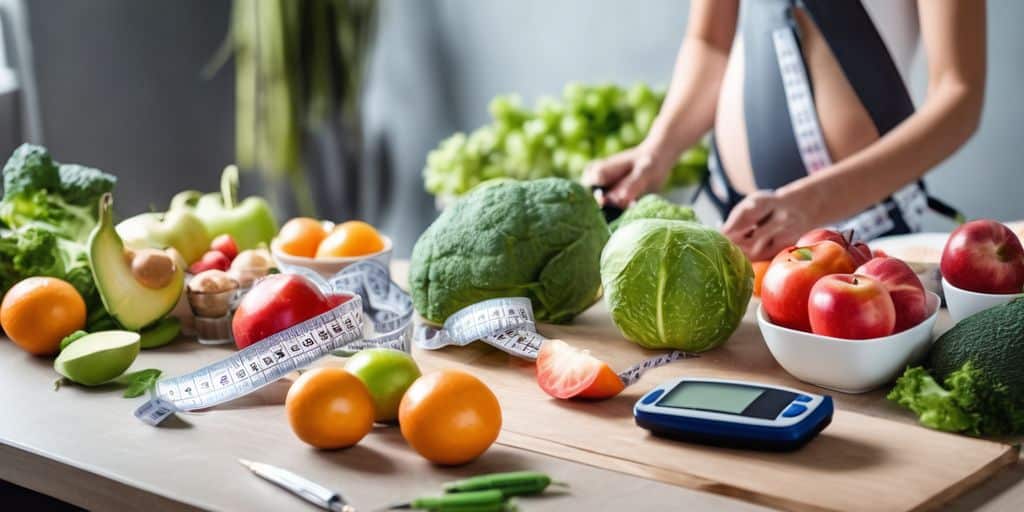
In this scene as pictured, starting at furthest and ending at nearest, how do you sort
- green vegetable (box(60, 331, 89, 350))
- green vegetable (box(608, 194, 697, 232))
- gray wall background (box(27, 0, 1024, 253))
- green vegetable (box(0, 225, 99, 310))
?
gray wall background (box(27, 0, 1024, 253)) < green vegetable (box(608, 194, 697, 232)) < green vegetable (box(0, 225, 99, 310)) < green vegetable (box(60, 331, 89, 350))

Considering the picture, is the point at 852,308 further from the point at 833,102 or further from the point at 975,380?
the point at 833,102

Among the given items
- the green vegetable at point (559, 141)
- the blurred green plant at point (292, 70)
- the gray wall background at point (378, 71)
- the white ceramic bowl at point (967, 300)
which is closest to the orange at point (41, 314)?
the white ceramic bowl at point (967, 300)

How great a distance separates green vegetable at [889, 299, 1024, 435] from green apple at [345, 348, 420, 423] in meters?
0.69

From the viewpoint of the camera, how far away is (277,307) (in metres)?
1.77

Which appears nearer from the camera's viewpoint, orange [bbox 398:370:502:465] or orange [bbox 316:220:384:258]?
orange [bbox 398:370:502:465]

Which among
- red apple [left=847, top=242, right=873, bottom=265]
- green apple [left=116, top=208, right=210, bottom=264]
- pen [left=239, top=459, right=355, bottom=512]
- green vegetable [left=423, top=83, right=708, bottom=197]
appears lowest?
green vegetable [left=423, top=83, right=708, bottom=197]

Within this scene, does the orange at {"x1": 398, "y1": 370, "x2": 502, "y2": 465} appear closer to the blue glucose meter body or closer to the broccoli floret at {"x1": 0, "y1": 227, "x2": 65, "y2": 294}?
the blue glucose meter body

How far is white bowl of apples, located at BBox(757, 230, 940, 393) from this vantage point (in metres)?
1.58

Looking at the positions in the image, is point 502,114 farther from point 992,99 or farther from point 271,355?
point 271,355

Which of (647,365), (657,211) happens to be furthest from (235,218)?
(647,365)

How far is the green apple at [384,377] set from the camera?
1.52m

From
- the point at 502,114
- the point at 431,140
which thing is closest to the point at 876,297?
the point at 502,114

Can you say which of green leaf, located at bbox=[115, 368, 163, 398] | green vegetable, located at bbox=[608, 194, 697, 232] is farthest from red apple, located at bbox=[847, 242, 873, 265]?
green leaf, located at bbox=[115, 368, 163, 398]

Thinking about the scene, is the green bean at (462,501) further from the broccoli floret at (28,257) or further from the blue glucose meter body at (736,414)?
the broccoli floret at (28,257)
